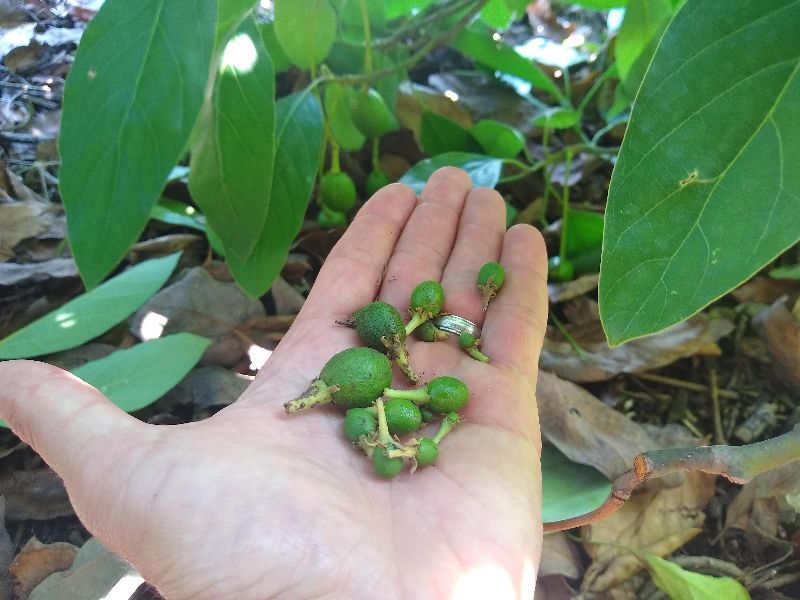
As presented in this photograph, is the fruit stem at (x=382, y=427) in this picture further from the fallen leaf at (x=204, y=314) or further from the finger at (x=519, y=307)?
the fallen leaf at (x=204, y=314)

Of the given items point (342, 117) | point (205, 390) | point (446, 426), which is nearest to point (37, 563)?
point (205, 390)

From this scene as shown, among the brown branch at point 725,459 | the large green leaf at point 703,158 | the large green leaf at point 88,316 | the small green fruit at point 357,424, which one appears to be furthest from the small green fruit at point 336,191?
the brown branch at point 725,459

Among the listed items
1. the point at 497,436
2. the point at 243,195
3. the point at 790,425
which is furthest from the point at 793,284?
the point at 243,195

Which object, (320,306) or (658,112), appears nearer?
(658,112)

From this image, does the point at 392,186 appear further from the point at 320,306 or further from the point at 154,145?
the point at 154,145

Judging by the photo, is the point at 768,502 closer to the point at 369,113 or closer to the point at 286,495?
the point at 286,495
